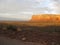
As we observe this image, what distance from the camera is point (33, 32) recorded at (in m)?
0.94

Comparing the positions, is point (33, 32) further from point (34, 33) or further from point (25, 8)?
point (25, 8)

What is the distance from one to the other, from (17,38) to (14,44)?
0.04 metres

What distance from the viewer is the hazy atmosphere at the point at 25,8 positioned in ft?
3.06

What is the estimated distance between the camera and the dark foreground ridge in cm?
92

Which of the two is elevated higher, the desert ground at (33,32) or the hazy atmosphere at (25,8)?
the hazy atmosphere at (25,8)

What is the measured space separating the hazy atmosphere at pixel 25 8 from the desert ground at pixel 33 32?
0.13 feet

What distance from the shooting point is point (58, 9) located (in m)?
0.98

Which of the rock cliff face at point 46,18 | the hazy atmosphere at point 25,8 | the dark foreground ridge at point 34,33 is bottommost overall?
the dark foreground ridge at point 34,33

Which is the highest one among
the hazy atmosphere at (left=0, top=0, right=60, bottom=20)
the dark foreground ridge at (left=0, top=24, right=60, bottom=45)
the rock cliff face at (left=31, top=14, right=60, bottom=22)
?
the hazy atmosphere at (left=0, top=0, right=60, bottom=20)

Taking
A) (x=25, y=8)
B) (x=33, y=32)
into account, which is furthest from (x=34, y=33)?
(x=25, y=8)

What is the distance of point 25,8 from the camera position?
39.3 inches

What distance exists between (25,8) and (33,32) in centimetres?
15

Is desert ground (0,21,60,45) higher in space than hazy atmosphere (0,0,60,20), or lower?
lower

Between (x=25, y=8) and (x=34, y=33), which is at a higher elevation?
(x=25, y=8)
